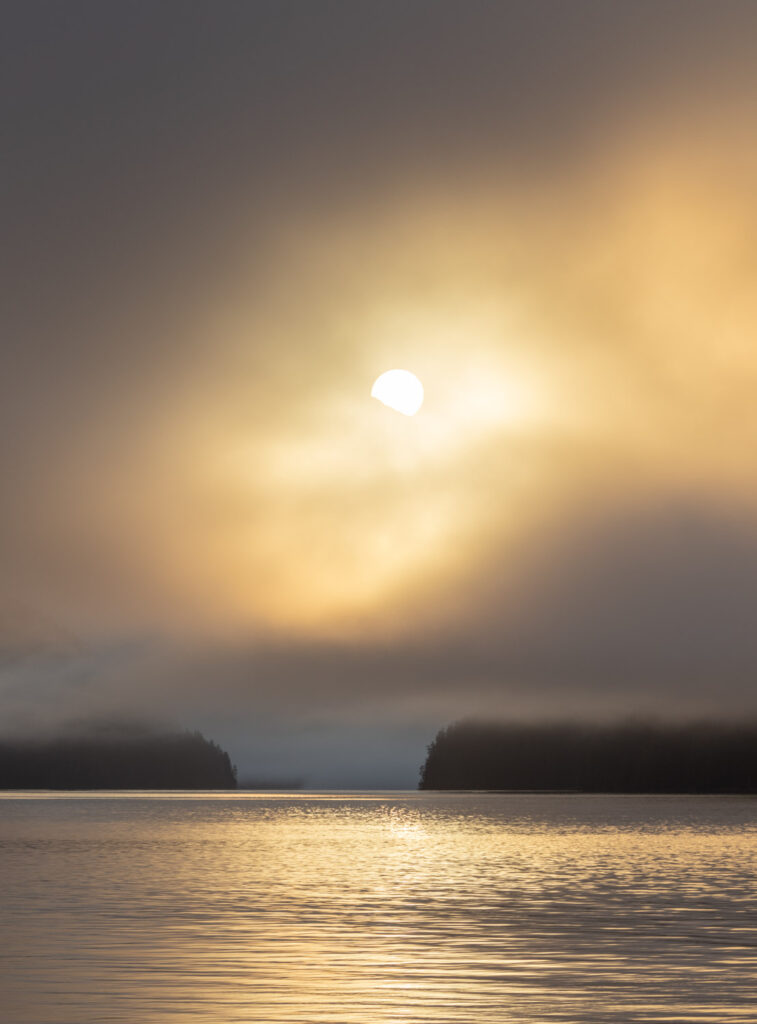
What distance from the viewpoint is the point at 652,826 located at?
560ft

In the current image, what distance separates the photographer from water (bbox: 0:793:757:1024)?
29.7m

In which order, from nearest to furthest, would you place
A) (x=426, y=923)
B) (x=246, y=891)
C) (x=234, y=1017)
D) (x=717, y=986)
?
(x=234, y=1017), (x=717, y=986), (x=426, y=923), (x=246, y=891)

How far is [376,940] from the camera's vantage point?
42.3 m

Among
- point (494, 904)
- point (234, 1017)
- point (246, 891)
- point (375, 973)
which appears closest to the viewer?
point (234, 1017)

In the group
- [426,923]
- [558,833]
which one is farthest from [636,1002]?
[558,833]

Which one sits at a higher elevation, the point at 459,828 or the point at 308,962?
the point at 459,828

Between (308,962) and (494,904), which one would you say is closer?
(308,962)

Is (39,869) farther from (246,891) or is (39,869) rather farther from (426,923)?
(426,923)

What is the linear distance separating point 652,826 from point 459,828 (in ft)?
84.2

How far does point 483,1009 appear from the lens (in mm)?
29156

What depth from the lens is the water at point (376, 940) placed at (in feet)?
97.3

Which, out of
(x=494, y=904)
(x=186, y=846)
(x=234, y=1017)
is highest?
(x=186, y=846)

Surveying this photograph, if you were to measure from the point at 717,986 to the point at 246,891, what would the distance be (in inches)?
1379

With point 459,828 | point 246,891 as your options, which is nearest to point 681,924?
point 246,891
